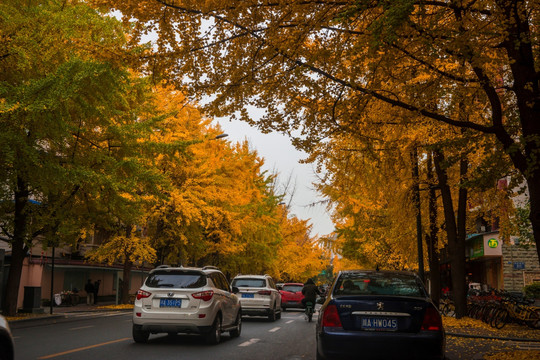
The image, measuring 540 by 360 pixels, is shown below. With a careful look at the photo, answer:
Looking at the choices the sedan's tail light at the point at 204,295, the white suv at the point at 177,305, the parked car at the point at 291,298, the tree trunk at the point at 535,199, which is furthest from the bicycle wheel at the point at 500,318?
the parked car at the point at 291,298

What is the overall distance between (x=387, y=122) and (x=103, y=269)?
31.6m

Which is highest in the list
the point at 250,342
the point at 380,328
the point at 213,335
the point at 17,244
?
the point at 17,244

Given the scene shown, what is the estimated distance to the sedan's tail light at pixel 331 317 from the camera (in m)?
7.76

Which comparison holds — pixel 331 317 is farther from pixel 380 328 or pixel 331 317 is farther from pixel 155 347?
pixel 155 347

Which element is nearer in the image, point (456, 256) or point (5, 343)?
point (5, 343)

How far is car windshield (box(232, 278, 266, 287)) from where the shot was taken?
816 inches

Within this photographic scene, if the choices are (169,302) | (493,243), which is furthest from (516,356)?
(493,243)

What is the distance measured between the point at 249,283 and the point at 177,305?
9460 millimetres

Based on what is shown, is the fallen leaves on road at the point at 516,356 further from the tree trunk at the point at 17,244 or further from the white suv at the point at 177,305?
the tree trunk at the point at 17,244

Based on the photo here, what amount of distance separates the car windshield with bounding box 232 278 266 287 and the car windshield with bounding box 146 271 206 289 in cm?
884

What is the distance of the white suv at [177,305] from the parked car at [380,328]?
4195 mm

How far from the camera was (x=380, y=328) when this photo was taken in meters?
7.57

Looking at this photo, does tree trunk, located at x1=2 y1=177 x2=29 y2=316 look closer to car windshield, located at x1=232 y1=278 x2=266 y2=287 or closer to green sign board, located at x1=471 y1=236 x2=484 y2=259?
car windshield, located at x1=232 y1=278 x2=266 y2=287

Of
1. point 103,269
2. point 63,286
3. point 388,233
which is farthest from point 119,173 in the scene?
point 103,269
